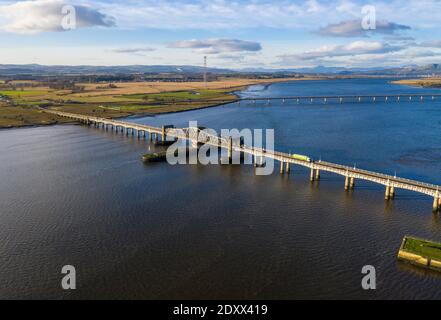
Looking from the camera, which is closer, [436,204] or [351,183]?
[436,204]

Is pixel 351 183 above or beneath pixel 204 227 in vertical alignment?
above

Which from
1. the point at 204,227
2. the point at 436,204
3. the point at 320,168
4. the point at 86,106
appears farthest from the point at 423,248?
the point at 86,106

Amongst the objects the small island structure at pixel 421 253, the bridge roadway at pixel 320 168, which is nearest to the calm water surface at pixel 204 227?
the small island structure at pixel 421 253

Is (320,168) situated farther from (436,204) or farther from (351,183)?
(436,204)

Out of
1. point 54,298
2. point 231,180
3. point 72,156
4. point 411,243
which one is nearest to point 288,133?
point 231,180

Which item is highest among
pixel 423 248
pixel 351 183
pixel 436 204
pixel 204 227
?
pixel 351 183

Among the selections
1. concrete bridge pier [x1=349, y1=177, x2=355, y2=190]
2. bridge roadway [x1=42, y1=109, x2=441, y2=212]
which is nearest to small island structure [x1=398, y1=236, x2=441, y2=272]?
bridge roadway [x1=42, y1=109, x2=441, y2=212]
